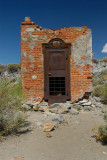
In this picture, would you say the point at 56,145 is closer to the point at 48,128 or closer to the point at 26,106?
the point at 48,128

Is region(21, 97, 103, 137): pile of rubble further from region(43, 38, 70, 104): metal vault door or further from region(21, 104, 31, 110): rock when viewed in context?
region(43, 38, 70, 104): metal vault door

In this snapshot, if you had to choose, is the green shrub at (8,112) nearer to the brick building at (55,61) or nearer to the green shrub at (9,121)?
the green shrub at (9,121)

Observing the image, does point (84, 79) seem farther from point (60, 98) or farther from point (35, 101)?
point (35, 101)

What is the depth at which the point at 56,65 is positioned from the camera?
6559 millimetres

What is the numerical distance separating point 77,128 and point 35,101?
2.73m

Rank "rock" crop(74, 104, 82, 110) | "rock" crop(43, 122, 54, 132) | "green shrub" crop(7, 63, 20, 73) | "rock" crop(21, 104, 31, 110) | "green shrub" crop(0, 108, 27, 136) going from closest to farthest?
"green shrub" crop(0, 108, 27, 136), "rock" crop(43, 122, 54, 132), "rock" crop(21, 104, 31, 110), "rock" crop(74, 104, 82, 110), "green shrub" crop(7, 63, 20, 73)

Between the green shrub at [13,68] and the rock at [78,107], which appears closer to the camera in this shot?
the rock at [78,107]

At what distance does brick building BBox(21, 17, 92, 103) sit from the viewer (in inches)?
257

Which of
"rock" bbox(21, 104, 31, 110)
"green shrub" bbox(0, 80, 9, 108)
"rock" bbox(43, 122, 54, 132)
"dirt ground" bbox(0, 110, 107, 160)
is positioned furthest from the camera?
"rock" bbox(21, 104, 31, 110)

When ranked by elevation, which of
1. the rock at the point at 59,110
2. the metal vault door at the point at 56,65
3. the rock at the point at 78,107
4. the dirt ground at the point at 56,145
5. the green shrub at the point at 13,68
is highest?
the green shrub at the point at 13,68

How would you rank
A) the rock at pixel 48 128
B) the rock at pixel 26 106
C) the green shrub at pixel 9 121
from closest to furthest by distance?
1. the green shrub at pixel 9 121
2. the rock at pixel 48 128
3. the rock at pixel 26 106

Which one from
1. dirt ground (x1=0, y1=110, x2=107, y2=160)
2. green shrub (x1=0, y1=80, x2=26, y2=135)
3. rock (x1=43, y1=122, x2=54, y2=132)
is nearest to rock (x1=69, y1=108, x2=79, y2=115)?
dirt ground (x1=0, y1=110, x2=107, y2=160)

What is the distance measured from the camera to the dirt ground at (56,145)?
2668mm

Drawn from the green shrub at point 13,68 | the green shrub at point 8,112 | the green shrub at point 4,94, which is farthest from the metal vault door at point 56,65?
the green shrub at point 13,68
